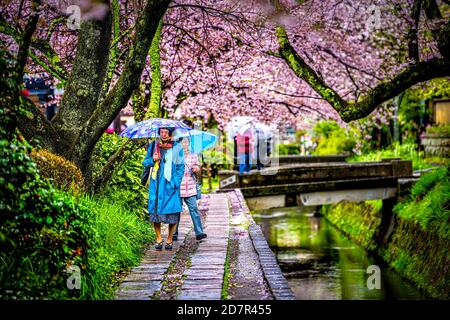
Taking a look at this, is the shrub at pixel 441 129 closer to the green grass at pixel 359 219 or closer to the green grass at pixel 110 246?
the green grass at pixel 359 219

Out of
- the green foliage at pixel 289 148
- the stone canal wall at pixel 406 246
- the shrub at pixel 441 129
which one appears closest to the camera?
the stone canal wall at pixel 406 246

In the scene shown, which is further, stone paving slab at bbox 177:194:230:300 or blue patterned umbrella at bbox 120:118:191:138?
blue patterned umbrella at bbox 120:118:191:138

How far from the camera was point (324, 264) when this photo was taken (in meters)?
22.8

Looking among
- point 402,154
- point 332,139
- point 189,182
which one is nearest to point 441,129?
point 402,154

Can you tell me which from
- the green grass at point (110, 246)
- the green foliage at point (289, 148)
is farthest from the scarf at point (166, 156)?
the green foliage at point (289, 148)

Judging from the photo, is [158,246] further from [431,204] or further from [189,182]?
[431,204]

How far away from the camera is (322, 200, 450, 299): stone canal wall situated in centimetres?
1728

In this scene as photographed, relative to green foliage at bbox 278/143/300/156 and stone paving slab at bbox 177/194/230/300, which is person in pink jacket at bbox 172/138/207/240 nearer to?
stone paving slab at bbox 177/194/230/300

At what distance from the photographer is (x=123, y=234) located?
10500 millimetres

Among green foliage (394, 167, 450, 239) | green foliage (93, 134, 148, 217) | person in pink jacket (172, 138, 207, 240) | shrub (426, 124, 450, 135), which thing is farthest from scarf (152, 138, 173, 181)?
shrub (426, 124, 450, 135)

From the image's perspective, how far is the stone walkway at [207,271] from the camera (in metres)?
7.93

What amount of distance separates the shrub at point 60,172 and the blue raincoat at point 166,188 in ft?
4.59

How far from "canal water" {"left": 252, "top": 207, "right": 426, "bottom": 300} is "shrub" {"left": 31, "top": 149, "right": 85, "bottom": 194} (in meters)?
6.73
